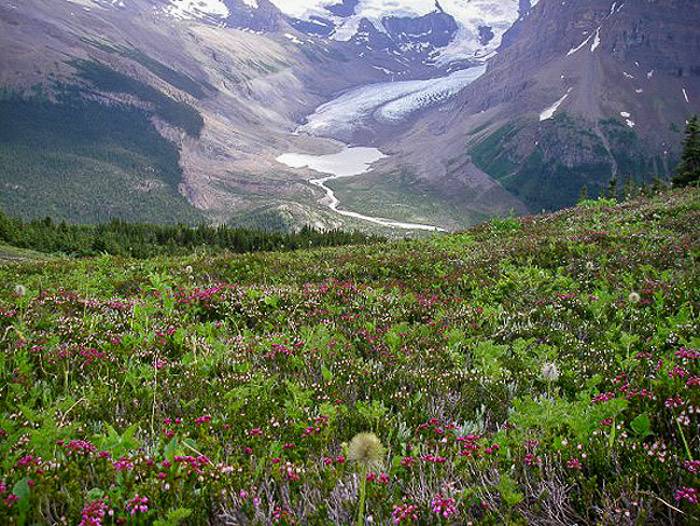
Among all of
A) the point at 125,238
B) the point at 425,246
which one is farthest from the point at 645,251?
the point at 125,238

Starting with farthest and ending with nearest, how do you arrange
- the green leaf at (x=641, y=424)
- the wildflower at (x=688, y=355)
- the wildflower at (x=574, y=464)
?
the wildflower at (x=688, y=355) < the green leaf at (x=641, y=424) < the wildflower at (x=574, y=464)

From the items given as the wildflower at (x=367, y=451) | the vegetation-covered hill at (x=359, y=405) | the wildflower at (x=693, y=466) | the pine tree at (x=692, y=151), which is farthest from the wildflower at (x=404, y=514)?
the pine tree at (x=692, y=151)

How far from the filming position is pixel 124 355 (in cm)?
519

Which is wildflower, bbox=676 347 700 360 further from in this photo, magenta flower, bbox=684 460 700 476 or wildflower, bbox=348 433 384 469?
wildflower, bbox=348 433 384 469

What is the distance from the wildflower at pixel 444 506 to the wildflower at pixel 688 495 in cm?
113

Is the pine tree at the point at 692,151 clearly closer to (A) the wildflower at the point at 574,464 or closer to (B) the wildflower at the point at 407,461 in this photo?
(A) the wildflower at the point at 574,464

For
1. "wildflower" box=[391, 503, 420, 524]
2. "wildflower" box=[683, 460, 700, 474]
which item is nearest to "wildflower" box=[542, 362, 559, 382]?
"wildflower" box=[683, 460, 700, 474]

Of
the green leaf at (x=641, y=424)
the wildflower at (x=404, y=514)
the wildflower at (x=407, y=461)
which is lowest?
the wildflower at (x=407, y=461)

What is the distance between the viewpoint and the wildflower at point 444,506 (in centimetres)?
248

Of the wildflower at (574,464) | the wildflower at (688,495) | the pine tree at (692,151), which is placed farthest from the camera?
the pine tree at (692,151)

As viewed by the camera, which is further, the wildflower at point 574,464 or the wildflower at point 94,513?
the wildflower at point 574,464

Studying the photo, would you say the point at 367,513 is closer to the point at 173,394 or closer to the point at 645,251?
the point at 173,394

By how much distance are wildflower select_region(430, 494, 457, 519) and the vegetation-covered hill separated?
0.04 feet

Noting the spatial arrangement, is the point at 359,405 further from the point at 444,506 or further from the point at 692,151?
the point at 692,151
